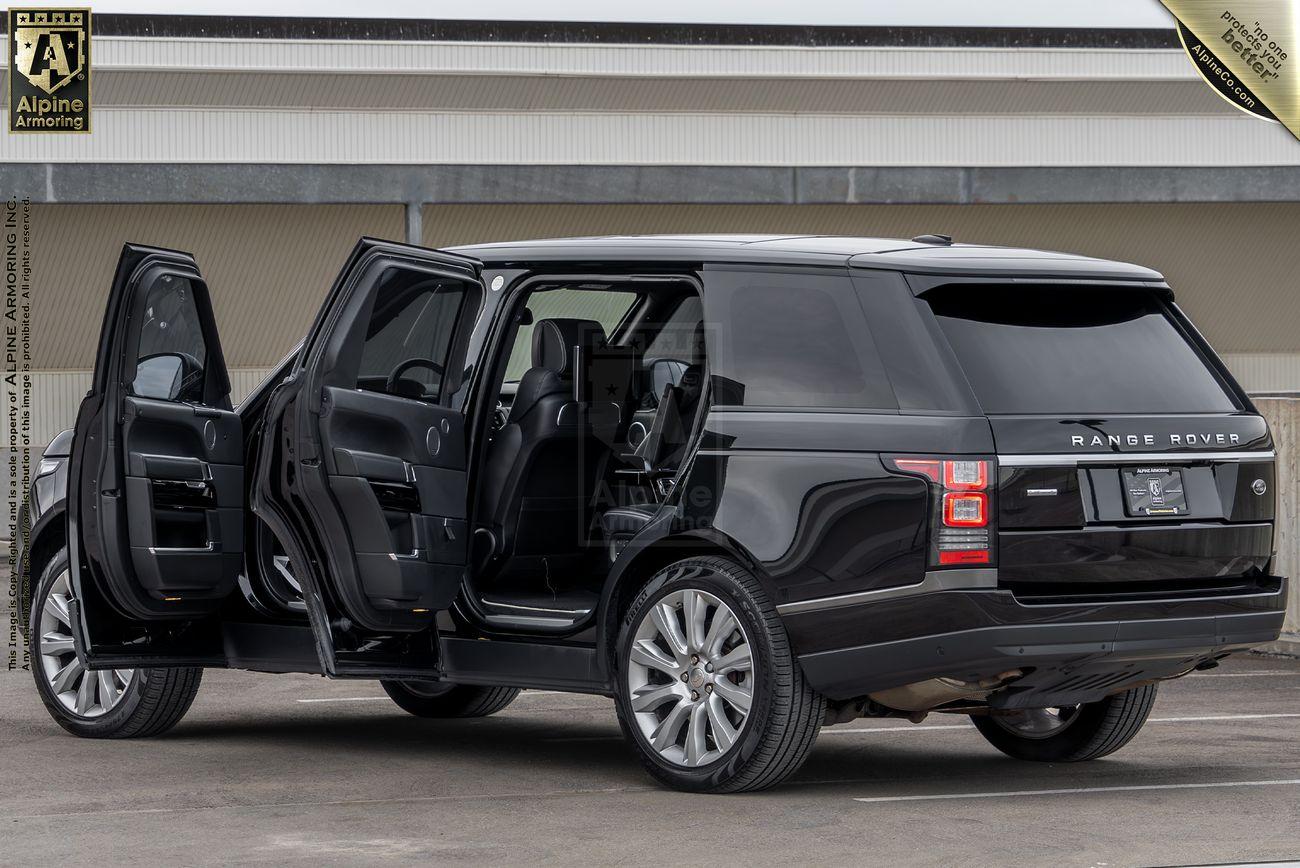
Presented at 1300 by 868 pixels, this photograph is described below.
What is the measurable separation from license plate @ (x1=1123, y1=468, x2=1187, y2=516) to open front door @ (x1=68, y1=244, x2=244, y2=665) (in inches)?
140

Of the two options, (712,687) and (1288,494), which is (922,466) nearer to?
(712,687)

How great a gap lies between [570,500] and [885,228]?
29.8 m

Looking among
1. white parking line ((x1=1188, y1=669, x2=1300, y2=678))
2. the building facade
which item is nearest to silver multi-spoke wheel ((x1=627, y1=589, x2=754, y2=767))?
white parking line ((x1=1188, y1=669, x2=1300, y2=678))

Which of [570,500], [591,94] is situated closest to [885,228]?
[591,94]

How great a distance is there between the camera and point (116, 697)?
9.85 metres

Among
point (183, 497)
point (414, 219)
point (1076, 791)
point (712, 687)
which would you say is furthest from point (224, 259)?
point (1076, 791)

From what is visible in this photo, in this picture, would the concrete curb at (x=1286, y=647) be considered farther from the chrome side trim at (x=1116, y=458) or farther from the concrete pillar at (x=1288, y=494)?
the chrome side trim at (x=1116, y=458)

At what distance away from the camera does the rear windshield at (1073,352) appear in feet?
25.7

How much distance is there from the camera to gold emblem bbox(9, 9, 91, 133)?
109 feet

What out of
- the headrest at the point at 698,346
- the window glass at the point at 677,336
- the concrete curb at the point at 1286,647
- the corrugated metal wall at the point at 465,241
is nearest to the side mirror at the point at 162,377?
the window glass at the point at 677,336

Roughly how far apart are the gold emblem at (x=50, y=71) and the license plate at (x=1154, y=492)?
26.3 meters

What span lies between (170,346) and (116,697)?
1.61 m

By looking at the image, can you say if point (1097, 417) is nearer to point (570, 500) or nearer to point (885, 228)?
point (570, 500)

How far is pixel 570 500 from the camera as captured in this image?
938 centimetres
